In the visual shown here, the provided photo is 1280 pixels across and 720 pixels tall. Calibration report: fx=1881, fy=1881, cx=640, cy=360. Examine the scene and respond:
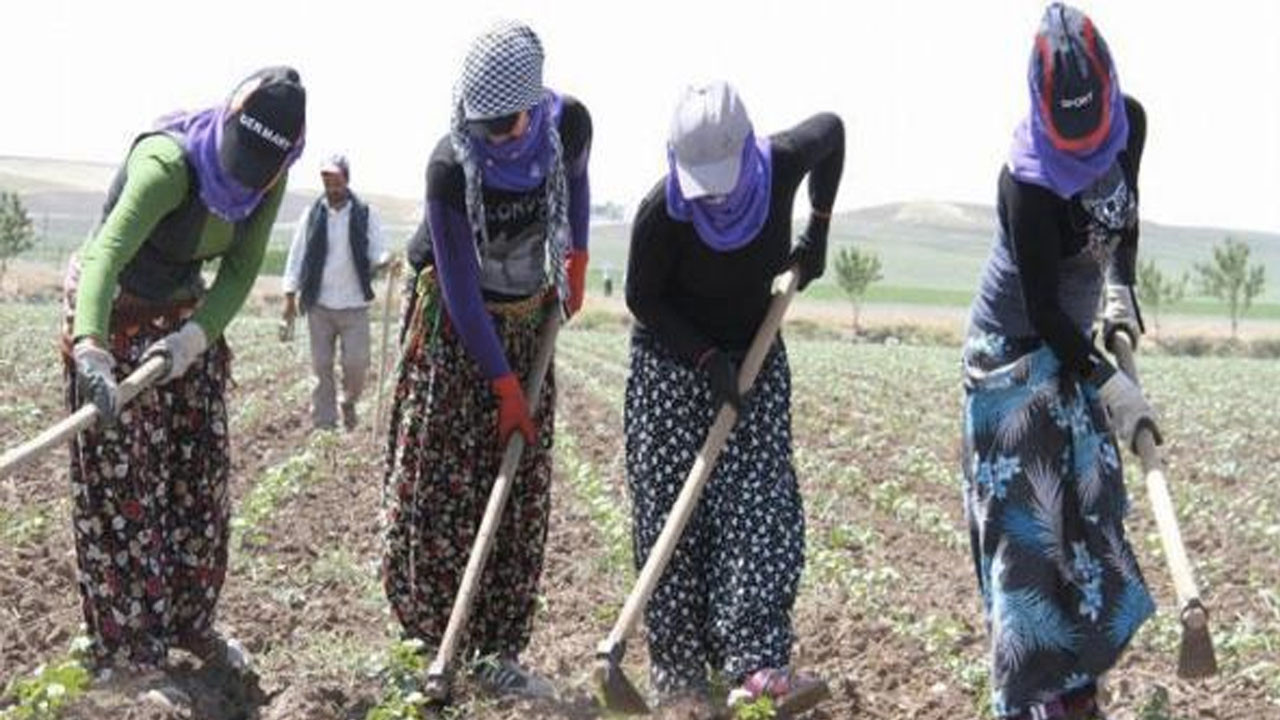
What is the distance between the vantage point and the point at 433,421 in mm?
5410

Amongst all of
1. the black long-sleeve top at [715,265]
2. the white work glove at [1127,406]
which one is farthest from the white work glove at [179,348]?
the white work glove at [1127,406]

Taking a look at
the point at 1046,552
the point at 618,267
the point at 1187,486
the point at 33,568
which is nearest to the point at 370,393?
the point at 1187,486

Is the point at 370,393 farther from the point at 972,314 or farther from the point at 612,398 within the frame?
the point at 972,314

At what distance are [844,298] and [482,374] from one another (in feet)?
313

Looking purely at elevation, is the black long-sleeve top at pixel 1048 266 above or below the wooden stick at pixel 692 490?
above

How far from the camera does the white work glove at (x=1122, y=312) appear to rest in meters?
4.98

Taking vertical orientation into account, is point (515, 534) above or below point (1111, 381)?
below

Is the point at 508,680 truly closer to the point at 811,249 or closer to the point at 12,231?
the point at 811,249

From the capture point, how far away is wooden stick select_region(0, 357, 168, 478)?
4.36 m

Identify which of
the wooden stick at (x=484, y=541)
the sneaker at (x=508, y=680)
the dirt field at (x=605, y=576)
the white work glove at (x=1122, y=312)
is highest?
the white work glove at (x=1122, y=312)

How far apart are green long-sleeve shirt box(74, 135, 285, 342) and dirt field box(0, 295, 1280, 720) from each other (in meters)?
0.99

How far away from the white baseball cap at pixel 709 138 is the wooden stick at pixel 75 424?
1489 mm

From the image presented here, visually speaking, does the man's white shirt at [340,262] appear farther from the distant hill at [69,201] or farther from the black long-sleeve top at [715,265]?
the distant hill at [69,201]

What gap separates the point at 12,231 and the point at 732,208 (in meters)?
60.2
